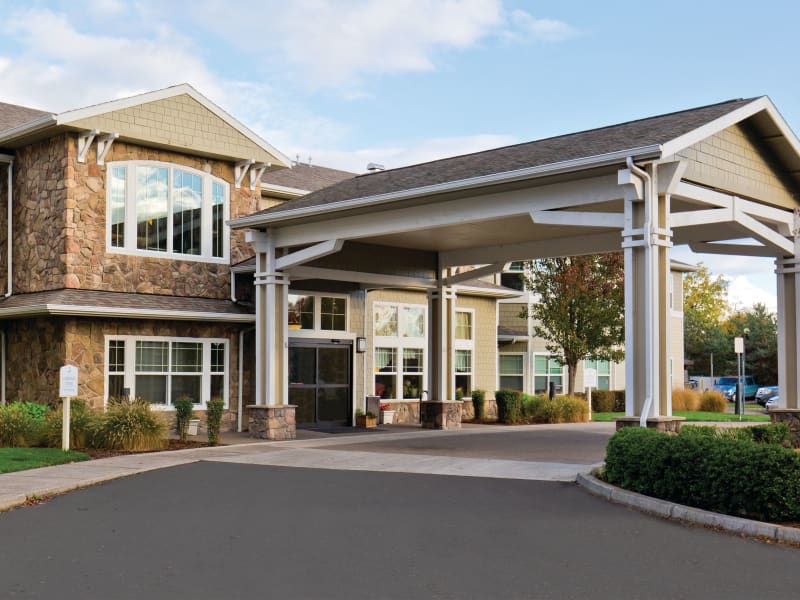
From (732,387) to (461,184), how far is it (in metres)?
46.1

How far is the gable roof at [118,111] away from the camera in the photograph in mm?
19953

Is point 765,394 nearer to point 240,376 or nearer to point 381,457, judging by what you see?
point 240,376

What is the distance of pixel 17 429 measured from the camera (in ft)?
58.9

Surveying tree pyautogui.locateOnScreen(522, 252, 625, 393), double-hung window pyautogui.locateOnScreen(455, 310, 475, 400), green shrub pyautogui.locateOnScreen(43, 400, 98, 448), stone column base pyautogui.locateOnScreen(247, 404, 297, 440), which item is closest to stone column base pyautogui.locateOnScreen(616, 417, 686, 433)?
stone column base pyautogui.locateOnScreen(247, 404, 297, 440)

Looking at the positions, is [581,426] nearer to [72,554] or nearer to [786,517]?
[786,517]

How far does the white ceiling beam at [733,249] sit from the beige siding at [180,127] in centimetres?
1053

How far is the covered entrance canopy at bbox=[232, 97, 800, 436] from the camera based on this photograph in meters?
14.2

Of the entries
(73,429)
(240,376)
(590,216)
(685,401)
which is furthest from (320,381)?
(685,401)

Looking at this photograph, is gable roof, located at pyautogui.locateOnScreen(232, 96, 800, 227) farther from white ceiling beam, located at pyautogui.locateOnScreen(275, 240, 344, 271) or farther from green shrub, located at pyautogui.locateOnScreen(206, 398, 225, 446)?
green shrub, located at pyautogui.locateOnScreen(206, 398, 225, 446)

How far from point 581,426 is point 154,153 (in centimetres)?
1376

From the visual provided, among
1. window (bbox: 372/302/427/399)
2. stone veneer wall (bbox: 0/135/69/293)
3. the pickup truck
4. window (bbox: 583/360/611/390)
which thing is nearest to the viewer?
stone veneer wall (bbox: 0/135/69/293)

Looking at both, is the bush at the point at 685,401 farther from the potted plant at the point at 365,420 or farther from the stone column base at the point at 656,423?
the stone column base at the point at 656,423

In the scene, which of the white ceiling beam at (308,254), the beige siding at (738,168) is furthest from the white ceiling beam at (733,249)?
the white ceiling beam at (308,254)

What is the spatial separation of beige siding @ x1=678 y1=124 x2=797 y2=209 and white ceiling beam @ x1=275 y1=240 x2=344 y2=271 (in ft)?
24.0
